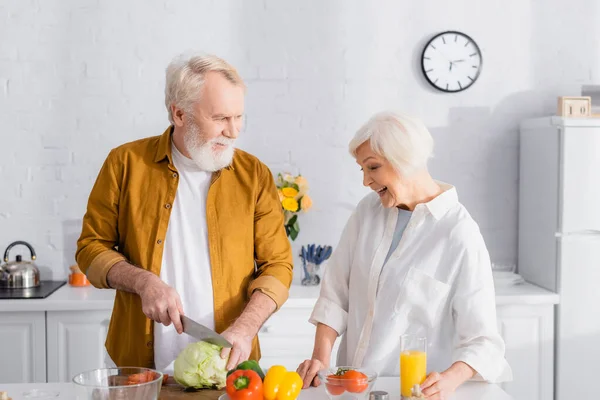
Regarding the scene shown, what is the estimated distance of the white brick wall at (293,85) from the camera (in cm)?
399

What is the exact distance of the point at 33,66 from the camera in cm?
398

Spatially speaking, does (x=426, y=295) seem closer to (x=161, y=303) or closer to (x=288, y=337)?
(x=161, y=303)

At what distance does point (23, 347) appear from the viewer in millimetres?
3537

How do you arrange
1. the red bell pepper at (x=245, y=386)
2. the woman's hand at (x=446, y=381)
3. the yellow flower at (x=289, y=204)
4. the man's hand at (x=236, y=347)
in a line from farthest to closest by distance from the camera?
the yellow flower at (x=289, y=204) → the man's hand at (x=236, y=347) → the woman's hand at (x=446, y=381) → the red bell pepper at (x=245, y=386)

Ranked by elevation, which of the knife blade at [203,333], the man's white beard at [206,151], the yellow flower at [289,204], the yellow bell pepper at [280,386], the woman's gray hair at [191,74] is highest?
the woman's gray hair at [191,74]

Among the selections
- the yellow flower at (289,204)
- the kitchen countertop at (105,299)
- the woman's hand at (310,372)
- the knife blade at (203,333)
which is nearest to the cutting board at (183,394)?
the knife blade at (203,333)

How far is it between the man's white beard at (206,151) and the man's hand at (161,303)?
1.20 feet

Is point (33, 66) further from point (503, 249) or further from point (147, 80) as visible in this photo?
point (503, 249)

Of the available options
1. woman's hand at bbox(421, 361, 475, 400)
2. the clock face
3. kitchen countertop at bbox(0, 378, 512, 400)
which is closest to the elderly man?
kitchen countertop at bbox(0, 378, 512, 400)

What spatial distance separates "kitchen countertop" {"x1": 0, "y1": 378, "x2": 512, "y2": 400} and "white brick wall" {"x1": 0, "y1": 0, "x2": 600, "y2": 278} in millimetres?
1994

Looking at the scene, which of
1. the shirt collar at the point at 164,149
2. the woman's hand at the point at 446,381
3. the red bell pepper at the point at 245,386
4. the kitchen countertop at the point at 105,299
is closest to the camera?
the red bell pepper at the point at 245,386

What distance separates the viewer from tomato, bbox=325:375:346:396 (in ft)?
6.20

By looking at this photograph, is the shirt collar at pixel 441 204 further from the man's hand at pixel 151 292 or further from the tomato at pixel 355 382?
the man's hand at pixel 151 292

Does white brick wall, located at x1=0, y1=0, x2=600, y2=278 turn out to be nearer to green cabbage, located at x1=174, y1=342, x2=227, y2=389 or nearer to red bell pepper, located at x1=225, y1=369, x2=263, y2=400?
green cabbage, located at x1=174, y1=342, x2=227, y2=389
